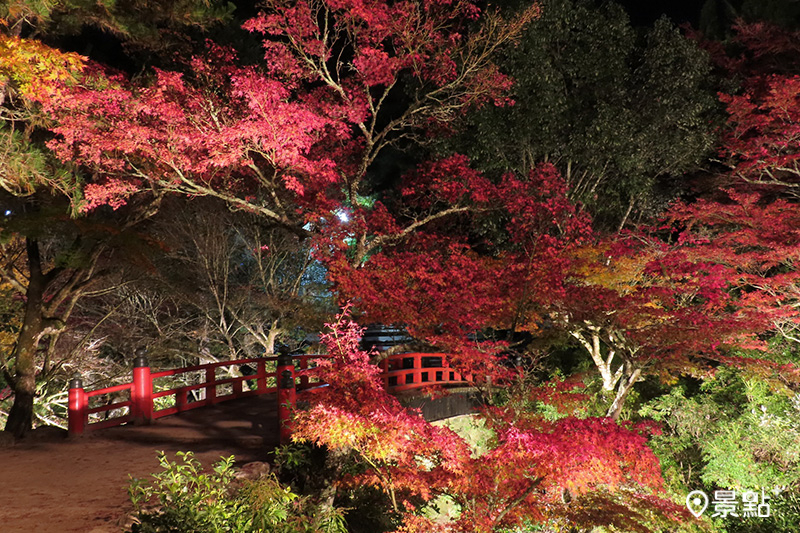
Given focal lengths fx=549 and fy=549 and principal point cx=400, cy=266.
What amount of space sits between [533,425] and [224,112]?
7.39 metres

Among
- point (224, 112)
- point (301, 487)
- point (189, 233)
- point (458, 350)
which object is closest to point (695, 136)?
point (458, 350)

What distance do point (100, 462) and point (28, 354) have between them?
354 centimetres

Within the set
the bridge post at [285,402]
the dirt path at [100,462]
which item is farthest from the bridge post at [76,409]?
the bridge post at [285,402]

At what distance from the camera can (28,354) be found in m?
9.27

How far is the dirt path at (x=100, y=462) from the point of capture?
5.05 meters

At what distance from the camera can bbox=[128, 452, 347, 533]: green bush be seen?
4.58 m

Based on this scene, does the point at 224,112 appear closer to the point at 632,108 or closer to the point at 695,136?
the point at 632,108

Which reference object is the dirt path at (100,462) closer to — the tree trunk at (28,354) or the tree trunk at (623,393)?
the tree trunk at (28,354)

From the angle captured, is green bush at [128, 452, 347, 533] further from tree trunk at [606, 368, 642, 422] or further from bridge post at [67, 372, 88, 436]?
tree trunk at [606, 368, 642, 422]

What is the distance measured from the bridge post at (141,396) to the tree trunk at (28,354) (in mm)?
1615

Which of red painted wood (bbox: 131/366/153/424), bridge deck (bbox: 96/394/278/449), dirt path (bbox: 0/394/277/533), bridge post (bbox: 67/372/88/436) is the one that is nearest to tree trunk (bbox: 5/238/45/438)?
dirt path (bbox: 0/394/277/533)

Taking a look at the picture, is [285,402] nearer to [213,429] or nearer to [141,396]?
[213,429]

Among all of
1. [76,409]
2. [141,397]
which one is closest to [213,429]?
[141,397]

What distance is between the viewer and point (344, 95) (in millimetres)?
9422
